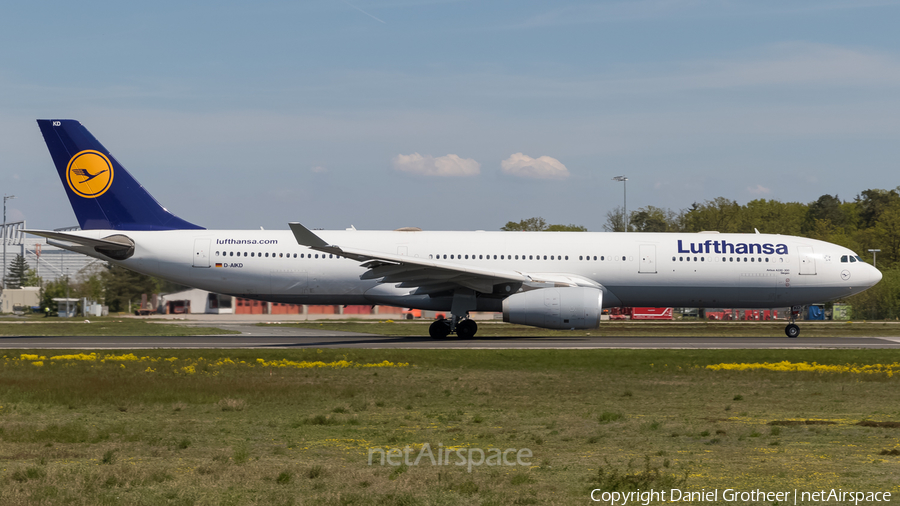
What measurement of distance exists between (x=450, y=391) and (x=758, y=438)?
5.97m

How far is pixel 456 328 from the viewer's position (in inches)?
1133

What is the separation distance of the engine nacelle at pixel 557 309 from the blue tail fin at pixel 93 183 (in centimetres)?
1366

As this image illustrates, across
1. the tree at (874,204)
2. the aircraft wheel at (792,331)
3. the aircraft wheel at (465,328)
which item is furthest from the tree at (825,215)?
the aircraft wheel at (465,328)

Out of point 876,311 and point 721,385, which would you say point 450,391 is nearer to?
point 721,385

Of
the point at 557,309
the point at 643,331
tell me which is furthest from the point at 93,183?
the point at 643,331

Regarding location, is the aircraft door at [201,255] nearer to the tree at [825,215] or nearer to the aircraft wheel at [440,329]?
the aircraft wheel at [440,329]

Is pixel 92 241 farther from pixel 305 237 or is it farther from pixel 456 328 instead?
pixel 456 328

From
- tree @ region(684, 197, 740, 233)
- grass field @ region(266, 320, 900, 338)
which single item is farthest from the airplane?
tree @ region(684, 197, 740, 233)

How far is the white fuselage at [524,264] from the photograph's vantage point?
29.0 m

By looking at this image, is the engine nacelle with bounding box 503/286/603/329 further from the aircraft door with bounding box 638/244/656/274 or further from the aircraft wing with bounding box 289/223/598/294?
the aircraft door with bounding box 638/244/656/274

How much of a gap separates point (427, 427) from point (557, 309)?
15.1 metres

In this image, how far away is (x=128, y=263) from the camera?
29609 mm

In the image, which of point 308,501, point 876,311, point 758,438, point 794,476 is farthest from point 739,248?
point 876,311

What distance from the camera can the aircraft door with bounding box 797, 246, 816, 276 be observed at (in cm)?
2969
